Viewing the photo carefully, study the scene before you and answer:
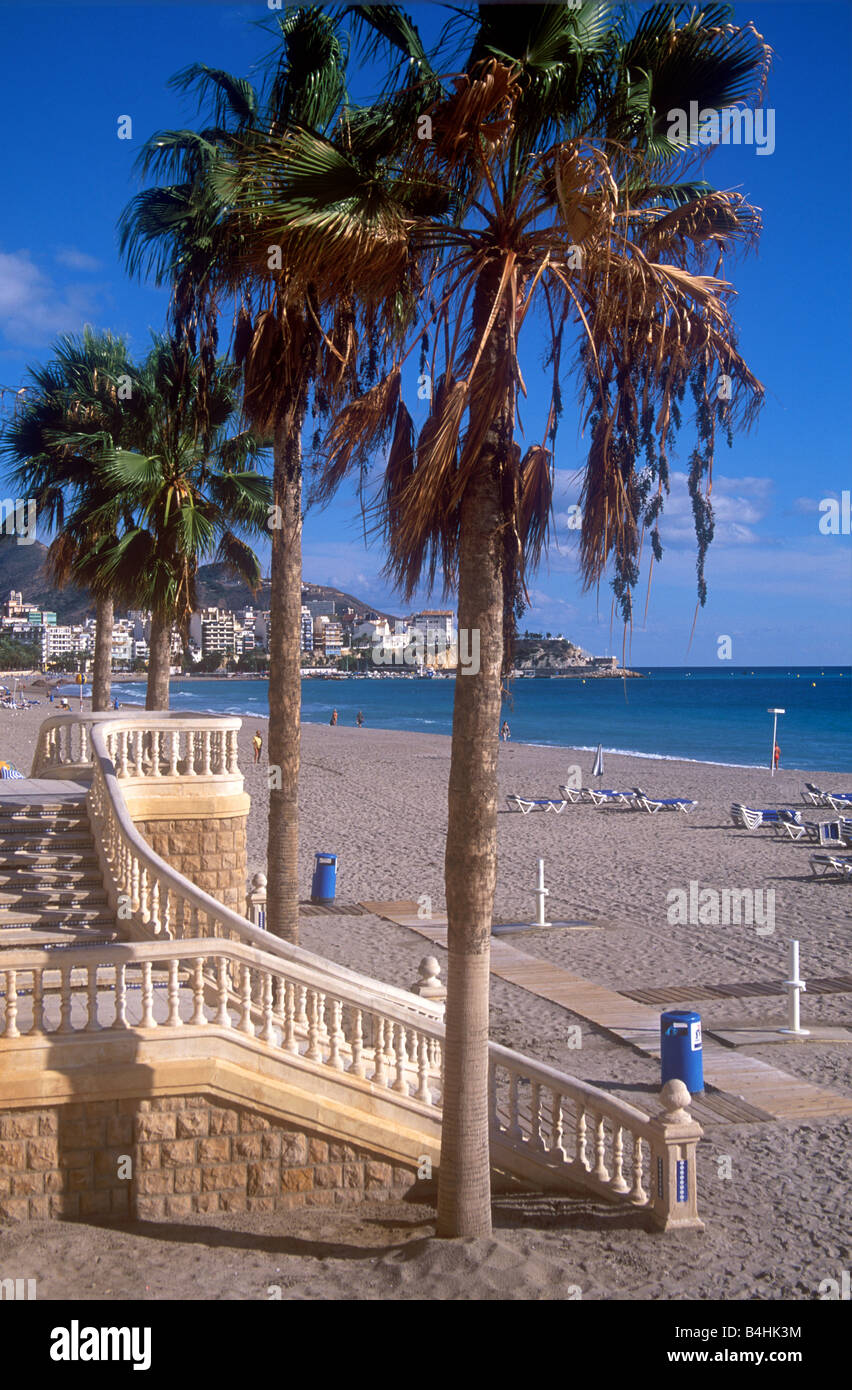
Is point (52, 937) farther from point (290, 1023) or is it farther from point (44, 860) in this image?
point (290, 1023)

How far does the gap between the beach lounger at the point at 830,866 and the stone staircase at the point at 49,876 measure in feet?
47.4

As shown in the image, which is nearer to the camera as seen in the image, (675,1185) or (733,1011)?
(675,1185)

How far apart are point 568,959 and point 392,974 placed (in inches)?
Answer: 104

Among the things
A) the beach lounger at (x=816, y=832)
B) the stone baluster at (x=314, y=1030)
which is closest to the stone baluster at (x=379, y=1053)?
the stone baluster at (x=314, y=1030)

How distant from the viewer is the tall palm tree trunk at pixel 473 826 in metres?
6.45

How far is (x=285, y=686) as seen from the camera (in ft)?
36.6

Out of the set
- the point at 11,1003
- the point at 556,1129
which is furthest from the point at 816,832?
the point at 11,1003

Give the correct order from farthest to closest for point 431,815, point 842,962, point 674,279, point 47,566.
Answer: point 431,815, point 47,566, point 842,962, point 674,279

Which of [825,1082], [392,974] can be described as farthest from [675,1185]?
[392,974]

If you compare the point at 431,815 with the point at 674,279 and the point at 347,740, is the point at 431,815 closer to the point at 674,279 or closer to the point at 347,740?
the point at 674,279

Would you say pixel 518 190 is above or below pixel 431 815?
above

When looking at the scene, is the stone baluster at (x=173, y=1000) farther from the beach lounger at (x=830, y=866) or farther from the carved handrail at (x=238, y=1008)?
the beach lounger at (x=830, y=866)

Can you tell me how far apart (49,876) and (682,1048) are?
6.51 metres
